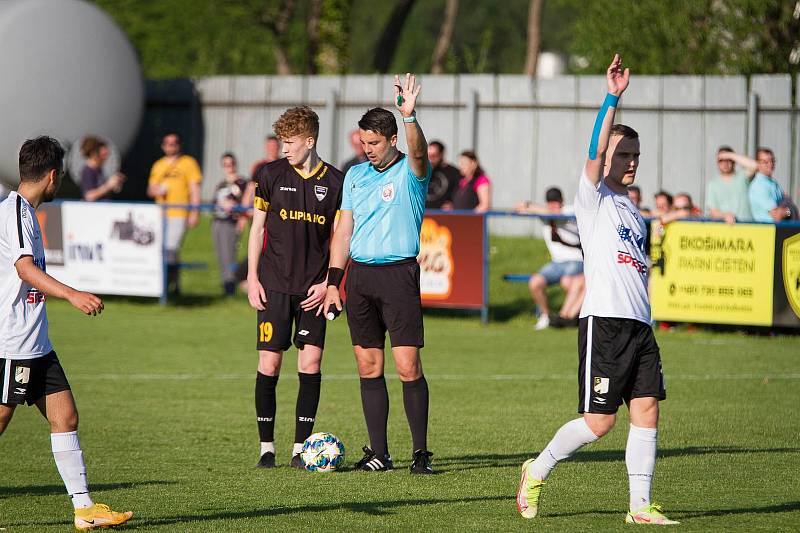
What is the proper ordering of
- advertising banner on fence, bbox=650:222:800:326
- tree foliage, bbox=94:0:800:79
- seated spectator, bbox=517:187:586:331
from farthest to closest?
tree foliage, bbox=94:0:800:79 → seated spectator, bbox=517:187:586:331 → advertising banner on fence, bbox=650:222:800:326

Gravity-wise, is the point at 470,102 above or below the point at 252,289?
above

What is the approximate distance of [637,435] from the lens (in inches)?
261

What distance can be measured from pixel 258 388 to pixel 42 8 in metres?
22.9

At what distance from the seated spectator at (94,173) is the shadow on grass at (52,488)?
37.3ft

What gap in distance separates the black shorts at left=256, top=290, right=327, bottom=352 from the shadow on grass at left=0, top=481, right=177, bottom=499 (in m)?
1.18

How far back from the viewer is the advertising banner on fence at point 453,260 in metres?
16.9

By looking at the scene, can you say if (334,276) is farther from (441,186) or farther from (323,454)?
(441,186)

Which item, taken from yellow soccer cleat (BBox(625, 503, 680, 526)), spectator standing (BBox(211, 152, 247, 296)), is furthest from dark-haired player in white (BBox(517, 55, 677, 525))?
spectator standing (BBox(211, 152, 247, 296))

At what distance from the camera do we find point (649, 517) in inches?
258

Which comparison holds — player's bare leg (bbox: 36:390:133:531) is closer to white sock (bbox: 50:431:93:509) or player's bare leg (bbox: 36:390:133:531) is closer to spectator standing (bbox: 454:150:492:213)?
white sock (bbox: 50:431:93:509)

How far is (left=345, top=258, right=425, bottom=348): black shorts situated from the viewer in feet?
26.6

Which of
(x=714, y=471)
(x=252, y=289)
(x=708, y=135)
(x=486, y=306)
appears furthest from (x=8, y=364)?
(x=708, y=135)

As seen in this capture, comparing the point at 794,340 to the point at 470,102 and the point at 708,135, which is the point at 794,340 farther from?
the point at 470,102

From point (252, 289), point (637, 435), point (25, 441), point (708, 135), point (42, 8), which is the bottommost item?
point (25, 441)
